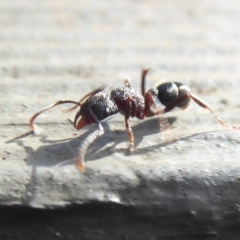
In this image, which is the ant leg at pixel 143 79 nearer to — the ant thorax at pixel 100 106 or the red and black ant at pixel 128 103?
the red and black ant at pixel 128 103

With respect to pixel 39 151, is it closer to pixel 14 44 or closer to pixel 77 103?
pixel 77 103

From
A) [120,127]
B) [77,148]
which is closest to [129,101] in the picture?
[120,127]

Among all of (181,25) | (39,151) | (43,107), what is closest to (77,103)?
(43,107)

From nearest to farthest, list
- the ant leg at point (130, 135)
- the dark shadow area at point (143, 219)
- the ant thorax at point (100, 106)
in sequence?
the dark shadow area at point (143, 219)
the ant leg at point (130, 135)
the ant thorax at point (100, 106)

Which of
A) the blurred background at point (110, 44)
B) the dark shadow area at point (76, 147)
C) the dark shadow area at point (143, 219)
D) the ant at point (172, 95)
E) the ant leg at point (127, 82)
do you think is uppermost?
the blurred background at point (110, 44)

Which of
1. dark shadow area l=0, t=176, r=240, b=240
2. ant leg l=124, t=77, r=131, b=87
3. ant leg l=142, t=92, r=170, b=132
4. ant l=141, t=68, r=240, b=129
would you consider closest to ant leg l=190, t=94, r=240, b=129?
ant l=141, t=68, r=240, b=129

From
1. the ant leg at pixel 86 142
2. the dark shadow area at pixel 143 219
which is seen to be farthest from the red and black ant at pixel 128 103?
the dark shadow area at pixel 143 219

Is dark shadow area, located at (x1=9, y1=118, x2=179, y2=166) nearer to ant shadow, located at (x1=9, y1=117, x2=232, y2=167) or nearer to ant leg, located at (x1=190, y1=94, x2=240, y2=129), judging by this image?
ant shadow, located at (x1=9, y1=117, x2=232, y2=167)
